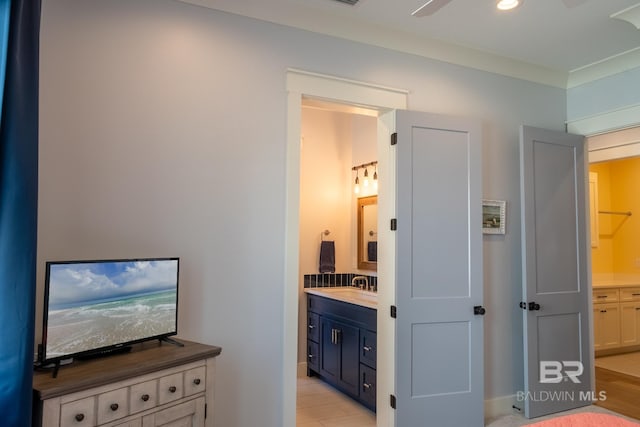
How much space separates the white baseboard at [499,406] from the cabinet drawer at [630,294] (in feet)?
9.81

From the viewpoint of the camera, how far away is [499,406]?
344 centimetres

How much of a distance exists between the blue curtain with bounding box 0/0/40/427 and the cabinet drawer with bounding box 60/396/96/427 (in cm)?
13

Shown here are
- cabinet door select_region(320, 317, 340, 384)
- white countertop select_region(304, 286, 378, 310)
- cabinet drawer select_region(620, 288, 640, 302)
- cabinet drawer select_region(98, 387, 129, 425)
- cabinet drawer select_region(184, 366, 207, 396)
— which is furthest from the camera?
cabinet drawer select_region(620, 288, 640, 302)

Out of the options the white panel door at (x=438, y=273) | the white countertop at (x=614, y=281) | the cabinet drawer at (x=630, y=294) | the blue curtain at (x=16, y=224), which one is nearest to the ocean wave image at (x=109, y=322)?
the blue curtain at (x=16, y=224)

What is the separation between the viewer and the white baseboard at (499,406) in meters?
3.39

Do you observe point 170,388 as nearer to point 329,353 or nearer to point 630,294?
point 329,353

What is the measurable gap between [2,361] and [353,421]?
8.30ft

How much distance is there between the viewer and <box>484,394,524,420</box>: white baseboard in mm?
3387

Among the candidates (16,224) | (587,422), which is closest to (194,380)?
(16,224)

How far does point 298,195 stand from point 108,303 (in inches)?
50.5

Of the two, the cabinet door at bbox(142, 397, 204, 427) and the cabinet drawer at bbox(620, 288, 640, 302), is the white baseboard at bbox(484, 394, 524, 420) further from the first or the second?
the cabinet drawer at bbox(620, 288, 640, 302)

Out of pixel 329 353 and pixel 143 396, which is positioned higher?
pixel 143 396

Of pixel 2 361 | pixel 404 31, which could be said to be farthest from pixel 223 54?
pixel 2 361

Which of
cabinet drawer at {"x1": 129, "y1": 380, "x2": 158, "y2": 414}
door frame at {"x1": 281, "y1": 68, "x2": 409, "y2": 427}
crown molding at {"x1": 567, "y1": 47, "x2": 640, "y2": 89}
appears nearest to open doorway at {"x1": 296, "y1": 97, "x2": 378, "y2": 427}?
door frame at {"x1": 281, "y1": 68, "x2": 409, "y2": 427}
